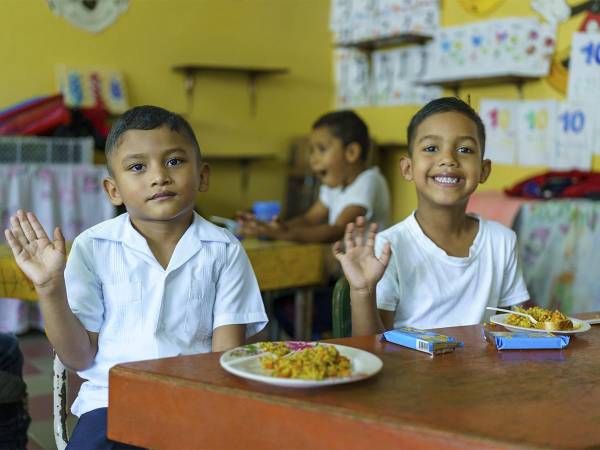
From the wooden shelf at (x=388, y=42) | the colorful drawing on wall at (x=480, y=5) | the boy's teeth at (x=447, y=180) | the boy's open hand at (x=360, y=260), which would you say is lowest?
the boy's open hand at (x=360, y=260)

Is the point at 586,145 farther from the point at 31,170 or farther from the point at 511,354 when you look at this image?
the point at 511,354

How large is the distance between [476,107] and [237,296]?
3604mm

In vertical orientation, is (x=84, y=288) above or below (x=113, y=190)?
below

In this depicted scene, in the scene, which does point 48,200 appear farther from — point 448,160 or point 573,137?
point 448,160

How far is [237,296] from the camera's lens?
1723 mm

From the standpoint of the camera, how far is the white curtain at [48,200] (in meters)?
4.73

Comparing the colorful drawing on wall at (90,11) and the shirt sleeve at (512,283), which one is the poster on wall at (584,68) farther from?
the colorful drawing on wall at (90,11)

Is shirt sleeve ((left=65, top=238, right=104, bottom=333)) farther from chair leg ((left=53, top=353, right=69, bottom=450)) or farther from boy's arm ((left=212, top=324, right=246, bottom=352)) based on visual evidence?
boy's arm ((left=212, top=324, right=246, bottom=352))

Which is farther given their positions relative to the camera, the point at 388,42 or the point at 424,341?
the point at 388,42

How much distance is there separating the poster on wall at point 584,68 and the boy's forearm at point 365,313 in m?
3.30

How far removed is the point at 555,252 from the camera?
401 cm

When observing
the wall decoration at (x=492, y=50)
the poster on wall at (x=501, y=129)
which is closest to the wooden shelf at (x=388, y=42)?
the wall decoration at (x=492, y=50)

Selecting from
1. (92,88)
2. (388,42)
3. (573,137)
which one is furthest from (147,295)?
(388,42)

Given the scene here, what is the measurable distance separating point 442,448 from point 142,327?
0.86m
